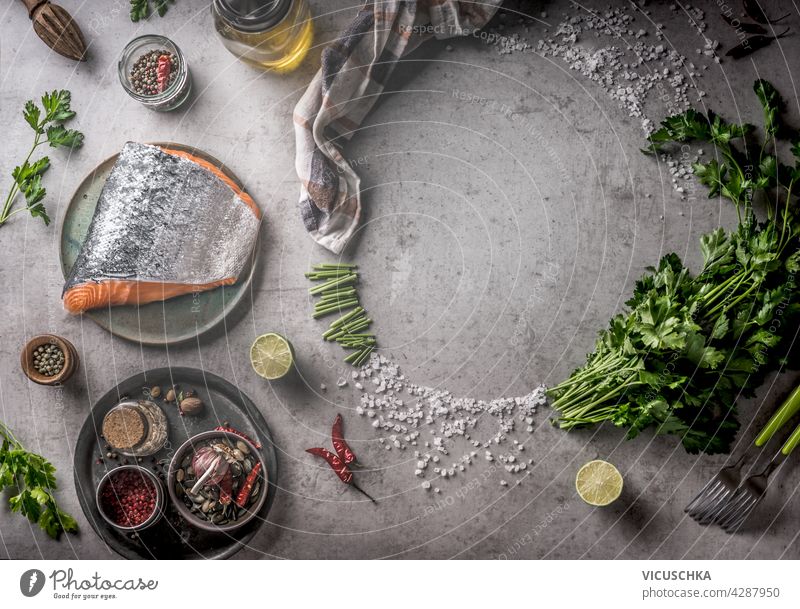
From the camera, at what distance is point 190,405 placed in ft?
5.76

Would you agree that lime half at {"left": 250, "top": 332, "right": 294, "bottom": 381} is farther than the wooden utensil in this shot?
No

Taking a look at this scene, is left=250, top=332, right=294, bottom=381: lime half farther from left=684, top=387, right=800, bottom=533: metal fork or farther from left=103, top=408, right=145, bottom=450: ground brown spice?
left=684, top=387, right=800, bottom=533: metal fork

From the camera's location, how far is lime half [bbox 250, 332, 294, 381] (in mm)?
1703

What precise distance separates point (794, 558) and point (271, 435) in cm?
150

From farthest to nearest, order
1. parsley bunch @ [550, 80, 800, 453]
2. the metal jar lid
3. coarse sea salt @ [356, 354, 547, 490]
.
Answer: coarse sea salt @ [356, 354, 547, 490]
the metal jar lid
parsley bunch @ [550, 80, 800, 453]

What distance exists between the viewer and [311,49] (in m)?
1.84

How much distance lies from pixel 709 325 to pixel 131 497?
1629 millimetres

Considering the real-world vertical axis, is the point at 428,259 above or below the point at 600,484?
above

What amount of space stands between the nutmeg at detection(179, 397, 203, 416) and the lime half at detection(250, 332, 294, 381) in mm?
205

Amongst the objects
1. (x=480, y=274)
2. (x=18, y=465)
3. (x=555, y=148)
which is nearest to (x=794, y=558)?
(x=480, y=274)

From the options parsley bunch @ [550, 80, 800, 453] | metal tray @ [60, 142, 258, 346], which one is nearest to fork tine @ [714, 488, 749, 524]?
parsley bunch @ [550, 80, 800, 453]

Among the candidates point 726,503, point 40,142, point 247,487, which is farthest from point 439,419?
point 40,142

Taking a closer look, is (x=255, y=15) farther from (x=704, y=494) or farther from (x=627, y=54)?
(x=704, y=494)
